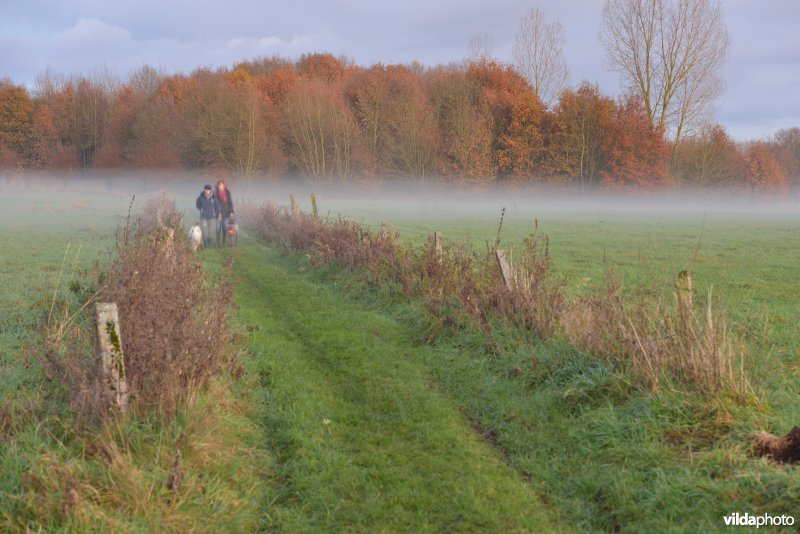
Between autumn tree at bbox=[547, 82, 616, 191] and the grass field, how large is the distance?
4543 cm

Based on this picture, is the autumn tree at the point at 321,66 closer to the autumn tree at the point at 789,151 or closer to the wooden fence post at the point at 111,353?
the autumn tree at the point at 789,151

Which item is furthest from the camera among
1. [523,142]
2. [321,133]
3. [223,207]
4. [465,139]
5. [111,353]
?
[321,133]

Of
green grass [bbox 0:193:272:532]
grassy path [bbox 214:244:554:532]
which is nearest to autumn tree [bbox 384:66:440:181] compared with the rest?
grassy path [bbox 214:244:554:532]

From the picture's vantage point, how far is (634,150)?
167ft

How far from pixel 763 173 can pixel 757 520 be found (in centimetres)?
6983

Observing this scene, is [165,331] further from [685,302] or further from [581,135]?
[581,135]

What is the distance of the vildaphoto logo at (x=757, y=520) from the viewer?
12.3 ft

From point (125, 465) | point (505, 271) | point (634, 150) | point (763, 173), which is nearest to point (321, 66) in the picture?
point (634, 150)

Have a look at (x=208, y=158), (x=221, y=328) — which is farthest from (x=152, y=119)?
(x=221, y=328)

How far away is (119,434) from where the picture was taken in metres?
4.48

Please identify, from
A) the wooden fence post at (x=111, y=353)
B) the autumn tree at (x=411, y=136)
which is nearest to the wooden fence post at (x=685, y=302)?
the wooden fence post at (x=111, y=353)

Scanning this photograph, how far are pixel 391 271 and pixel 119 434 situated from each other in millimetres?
7757

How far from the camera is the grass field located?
4.04m

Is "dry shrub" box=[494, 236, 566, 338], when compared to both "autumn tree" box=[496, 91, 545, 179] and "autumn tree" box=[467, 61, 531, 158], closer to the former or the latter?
"autumn tree" box=[496, 91, 545, 179]
